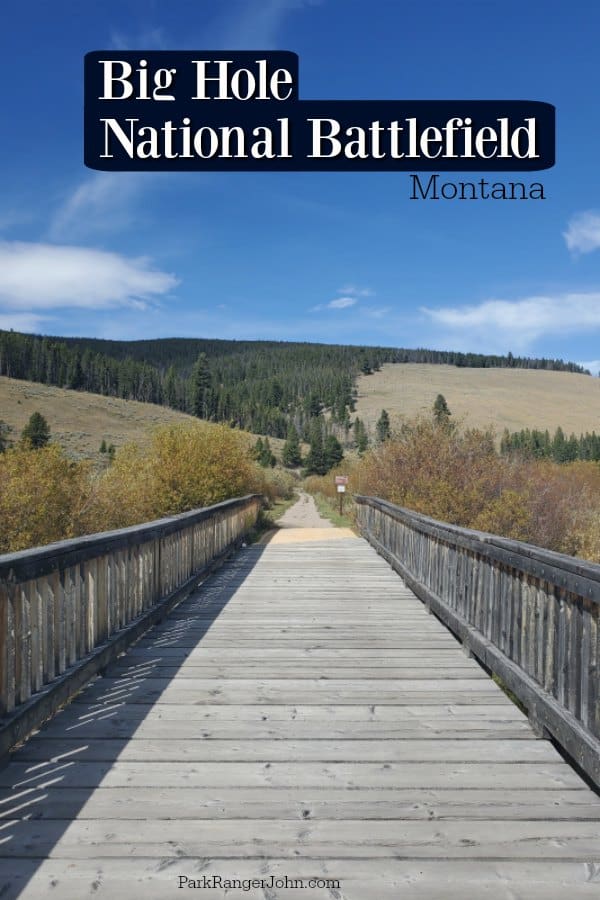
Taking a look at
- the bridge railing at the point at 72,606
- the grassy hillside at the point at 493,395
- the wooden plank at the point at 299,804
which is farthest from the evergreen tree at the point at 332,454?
the wooden plank at the point at 299,804

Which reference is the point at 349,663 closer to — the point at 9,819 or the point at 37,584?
the point at 37,584

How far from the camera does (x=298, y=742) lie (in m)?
3.65

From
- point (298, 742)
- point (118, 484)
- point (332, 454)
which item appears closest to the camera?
point (298, 742)

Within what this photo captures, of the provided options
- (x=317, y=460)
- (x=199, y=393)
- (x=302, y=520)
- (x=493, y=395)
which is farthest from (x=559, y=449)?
(x=199, y=393)

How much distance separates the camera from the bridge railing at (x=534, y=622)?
318 centimetres

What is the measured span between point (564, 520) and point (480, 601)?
52.0 feet

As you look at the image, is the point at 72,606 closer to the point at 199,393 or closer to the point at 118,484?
the point at 118,484

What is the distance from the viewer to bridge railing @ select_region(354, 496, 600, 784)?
3176mm

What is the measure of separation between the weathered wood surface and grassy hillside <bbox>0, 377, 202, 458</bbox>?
64749mm

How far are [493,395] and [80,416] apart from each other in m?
81.9

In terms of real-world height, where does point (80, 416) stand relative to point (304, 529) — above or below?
above

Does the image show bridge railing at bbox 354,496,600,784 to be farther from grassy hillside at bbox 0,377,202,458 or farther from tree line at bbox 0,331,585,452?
tree line at bbox 0,331,585,452

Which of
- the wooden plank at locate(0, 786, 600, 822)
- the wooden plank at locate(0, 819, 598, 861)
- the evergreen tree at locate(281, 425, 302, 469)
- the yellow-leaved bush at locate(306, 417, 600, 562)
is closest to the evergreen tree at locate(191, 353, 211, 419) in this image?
the evergreen tree at locate(281, 425, 302, 469)

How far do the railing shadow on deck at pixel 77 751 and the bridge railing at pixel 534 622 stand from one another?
6.18 feet
